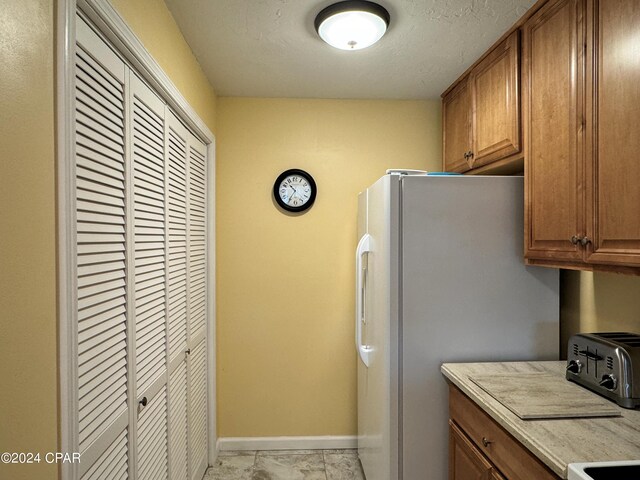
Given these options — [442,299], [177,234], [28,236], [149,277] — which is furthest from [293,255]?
[28,236]

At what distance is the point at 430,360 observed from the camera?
2.09m

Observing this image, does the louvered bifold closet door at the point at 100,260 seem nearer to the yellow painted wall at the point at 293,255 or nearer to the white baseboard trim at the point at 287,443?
the yellow painted wall at the point at 293,255

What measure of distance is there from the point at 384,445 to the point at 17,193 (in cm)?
188

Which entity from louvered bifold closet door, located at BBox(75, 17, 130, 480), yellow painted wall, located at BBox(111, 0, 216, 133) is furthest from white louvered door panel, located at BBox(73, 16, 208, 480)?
yellow painted wall, located at BBox(111, 0, 216, 133)

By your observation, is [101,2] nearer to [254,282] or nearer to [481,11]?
[481,11]

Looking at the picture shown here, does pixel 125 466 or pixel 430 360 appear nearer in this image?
pixel 125 466

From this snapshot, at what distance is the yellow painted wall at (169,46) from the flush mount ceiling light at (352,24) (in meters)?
0.65

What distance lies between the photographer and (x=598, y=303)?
2031 mm

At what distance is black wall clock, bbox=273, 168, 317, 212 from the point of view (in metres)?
3.12

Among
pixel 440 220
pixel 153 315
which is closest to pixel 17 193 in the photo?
pixel 153 315

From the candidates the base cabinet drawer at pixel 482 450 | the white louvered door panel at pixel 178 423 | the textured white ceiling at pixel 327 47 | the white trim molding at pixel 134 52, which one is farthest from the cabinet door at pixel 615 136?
the white louvered door panel at pixel 178 423

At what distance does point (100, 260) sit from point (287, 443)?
2341 mm

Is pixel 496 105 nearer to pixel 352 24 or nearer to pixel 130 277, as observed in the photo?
pixel 352 24

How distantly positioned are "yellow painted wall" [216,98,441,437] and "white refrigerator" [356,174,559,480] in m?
1.05
